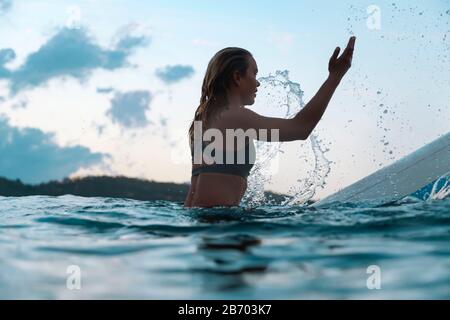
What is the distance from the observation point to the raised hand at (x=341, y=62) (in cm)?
391

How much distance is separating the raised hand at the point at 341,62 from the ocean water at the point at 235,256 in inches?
40.8

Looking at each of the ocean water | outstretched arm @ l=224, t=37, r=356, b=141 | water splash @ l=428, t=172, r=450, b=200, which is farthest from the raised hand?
water splash @ l=428, t=172, r=450, b=200

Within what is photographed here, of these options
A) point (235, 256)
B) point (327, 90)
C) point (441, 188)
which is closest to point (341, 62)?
point (327, 90)

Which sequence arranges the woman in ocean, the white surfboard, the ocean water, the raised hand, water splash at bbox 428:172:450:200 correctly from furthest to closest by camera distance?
1. the white surfboard
2. water splash at bbox 428:172:450:200
3. the woman in ocean
4. the raised hand
5. the ocean water

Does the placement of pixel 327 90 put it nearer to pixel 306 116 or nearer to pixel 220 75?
pixel 306 116

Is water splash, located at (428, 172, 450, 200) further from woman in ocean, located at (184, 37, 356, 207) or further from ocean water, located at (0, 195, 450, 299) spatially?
woman in ocean, located at (184, 37, 356, 207)

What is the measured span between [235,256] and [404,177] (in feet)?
13.2

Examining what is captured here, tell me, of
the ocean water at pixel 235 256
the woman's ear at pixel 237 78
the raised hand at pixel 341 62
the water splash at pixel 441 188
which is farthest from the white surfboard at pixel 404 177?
the raised hand at pixel 341 62

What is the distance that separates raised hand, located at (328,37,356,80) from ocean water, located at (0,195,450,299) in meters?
1.04

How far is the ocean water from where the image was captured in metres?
2.23

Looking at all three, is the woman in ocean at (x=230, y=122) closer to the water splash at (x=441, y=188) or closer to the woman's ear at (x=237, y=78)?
the woman's ear at (x=237, y=78)

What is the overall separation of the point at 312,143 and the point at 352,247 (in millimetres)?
3161
